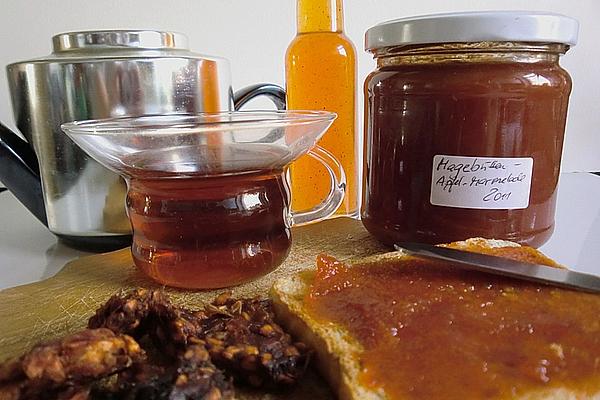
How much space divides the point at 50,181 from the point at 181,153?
1.15 feet

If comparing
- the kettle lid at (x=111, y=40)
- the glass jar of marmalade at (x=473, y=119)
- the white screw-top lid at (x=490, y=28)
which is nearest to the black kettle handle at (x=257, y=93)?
the kettle lid at (x=111, y=40)

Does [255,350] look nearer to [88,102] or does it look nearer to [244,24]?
[88,102]

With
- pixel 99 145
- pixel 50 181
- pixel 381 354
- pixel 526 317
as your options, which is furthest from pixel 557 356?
pixel 50 181

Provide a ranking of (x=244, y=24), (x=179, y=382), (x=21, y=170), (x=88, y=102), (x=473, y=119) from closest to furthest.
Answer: (x=179, y=382) < (x=473, y=119) < (x=88, y=102) < (x=21, y=170) < (x=244, y=24)

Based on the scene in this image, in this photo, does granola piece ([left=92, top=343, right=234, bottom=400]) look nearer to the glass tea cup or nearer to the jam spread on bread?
the jam spread on bread

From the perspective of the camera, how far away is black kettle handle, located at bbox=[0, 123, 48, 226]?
1.07 meters

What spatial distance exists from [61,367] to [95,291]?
350 millimetres

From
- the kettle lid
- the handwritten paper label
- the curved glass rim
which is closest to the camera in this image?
the curved glass rim

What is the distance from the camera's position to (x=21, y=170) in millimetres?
1096

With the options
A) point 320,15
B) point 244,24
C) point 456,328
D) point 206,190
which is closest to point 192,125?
point 206,190

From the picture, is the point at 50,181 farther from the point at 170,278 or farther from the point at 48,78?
the point at 170,278

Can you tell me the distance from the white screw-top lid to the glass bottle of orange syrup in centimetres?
35

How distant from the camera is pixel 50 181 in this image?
1.06 metres

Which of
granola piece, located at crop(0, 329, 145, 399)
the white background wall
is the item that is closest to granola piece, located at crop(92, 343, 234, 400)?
granola piece, located at crop(0, 329, 145, 399)
